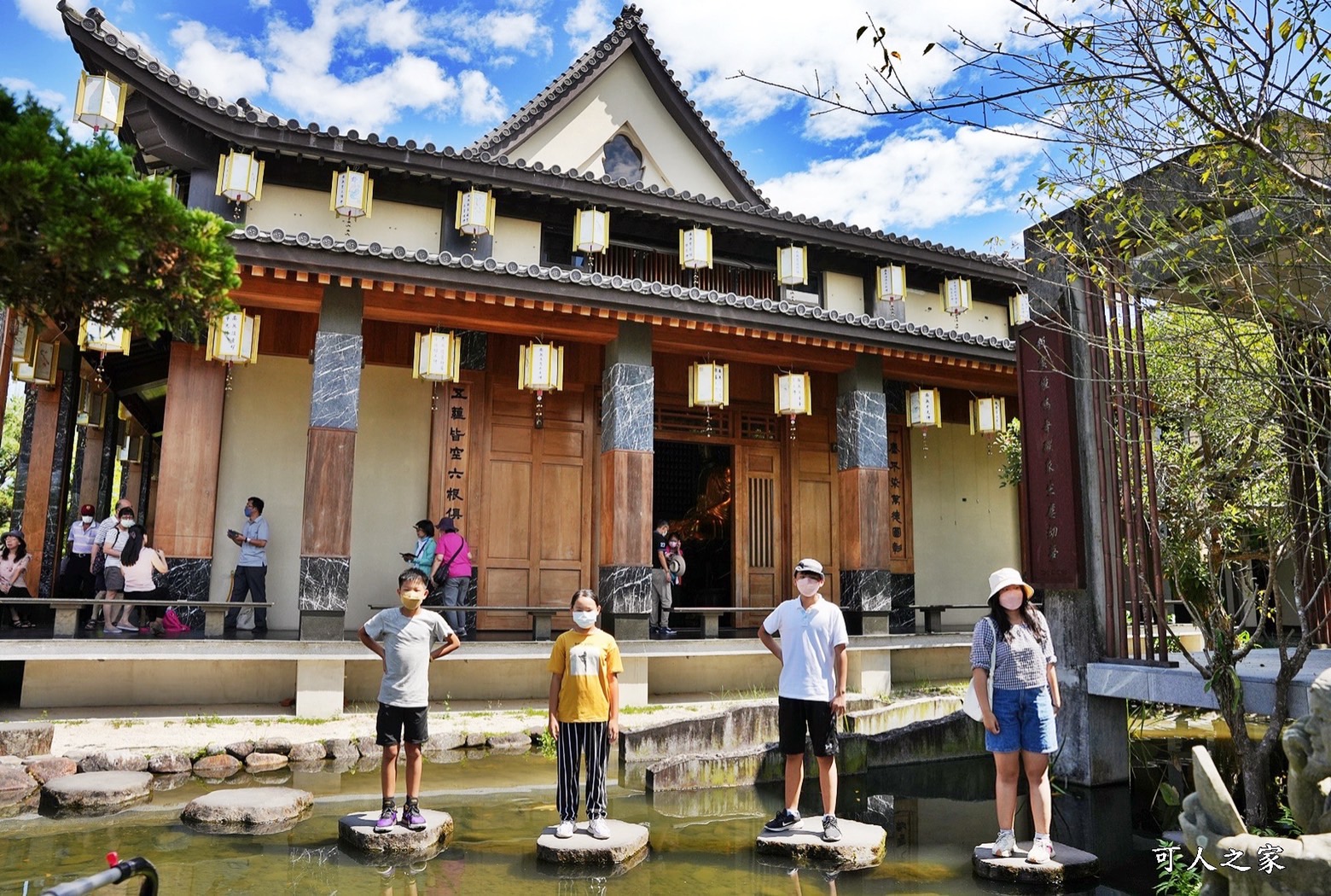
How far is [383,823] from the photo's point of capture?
16.7 ft

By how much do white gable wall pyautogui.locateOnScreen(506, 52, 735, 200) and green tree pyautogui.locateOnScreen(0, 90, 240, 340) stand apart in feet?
33.5

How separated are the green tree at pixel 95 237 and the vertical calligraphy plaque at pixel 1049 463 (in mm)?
5957

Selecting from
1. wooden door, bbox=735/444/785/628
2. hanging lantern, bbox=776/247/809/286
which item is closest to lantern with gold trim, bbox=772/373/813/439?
wooden door, bbox=735/444/785/628

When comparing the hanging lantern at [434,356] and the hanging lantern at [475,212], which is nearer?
the hanging lantern at [434,356]

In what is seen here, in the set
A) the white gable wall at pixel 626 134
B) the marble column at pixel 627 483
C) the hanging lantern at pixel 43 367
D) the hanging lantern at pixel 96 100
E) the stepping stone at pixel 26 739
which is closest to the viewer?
the stepping stone at pixel 26 739

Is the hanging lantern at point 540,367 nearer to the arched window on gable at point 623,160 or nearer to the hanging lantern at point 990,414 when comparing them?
the arched window on gable at point 623,160

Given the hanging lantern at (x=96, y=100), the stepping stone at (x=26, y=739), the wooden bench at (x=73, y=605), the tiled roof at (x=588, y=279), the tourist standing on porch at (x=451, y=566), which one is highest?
the hanging lantern at (x=96, y=100)

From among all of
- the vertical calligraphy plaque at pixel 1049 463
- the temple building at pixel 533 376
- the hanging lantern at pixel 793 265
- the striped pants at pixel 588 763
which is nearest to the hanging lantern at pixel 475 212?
the temple building at pixel 533 376

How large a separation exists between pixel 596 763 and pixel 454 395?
666 cm

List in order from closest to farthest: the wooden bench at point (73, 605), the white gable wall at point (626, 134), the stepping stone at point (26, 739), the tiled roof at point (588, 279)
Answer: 1. the stepping stone at point (26, 739)
2. the wooden bench at point (73, 605)
3. the tiled roof at point (588, 279)
4. the white gable wall at point (626, 134)

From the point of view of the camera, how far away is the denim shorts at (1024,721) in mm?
4762

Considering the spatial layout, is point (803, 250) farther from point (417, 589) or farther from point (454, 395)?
point (417, 589)

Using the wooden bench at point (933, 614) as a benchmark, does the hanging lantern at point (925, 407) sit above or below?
above

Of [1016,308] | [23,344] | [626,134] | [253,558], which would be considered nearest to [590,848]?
[253,558]
